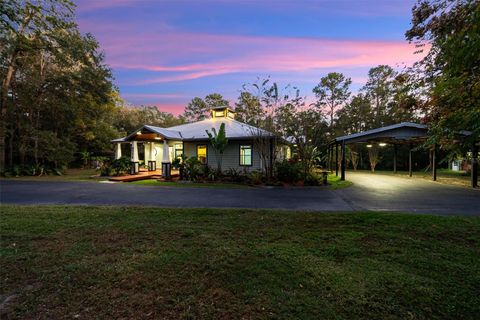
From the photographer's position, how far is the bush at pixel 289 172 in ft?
42.9

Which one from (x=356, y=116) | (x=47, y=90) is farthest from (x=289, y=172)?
(x=356, y=116)

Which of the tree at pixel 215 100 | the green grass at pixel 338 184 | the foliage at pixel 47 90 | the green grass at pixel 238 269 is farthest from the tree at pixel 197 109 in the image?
the green grass at pixel 238 269

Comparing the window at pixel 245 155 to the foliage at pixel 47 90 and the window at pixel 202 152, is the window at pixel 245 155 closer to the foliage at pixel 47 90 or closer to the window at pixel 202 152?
the window at pixel 202 152

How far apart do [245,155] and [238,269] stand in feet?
43.0

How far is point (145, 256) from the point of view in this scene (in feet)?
11.5

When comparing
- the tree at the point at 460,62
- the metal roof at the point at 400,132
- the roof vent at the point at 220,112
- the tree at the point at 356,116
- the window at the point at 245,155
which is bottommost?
the window at the point at 245,155

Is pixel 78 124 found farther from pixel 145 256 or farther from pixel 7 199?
pixel 145 256

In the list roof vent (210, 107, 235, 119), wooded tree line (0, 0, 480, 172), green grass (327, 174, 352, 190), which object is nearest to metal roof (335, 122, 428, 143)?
wooded tree line (0, 0, 480, 172)

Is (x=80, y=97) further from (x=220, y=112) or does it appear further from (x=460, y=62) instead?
(x=460, y=62)

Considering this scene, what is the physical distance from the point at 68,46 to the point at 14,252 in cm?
1798

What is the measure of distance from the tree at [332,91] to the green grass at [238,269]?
31.1 meters

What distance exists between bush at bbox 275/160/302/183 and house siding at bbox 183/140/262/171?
215 cm

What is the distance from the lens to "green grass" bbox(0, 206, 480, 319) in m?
2.36

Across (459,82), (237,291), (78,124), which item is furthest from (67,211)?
(78,124)
